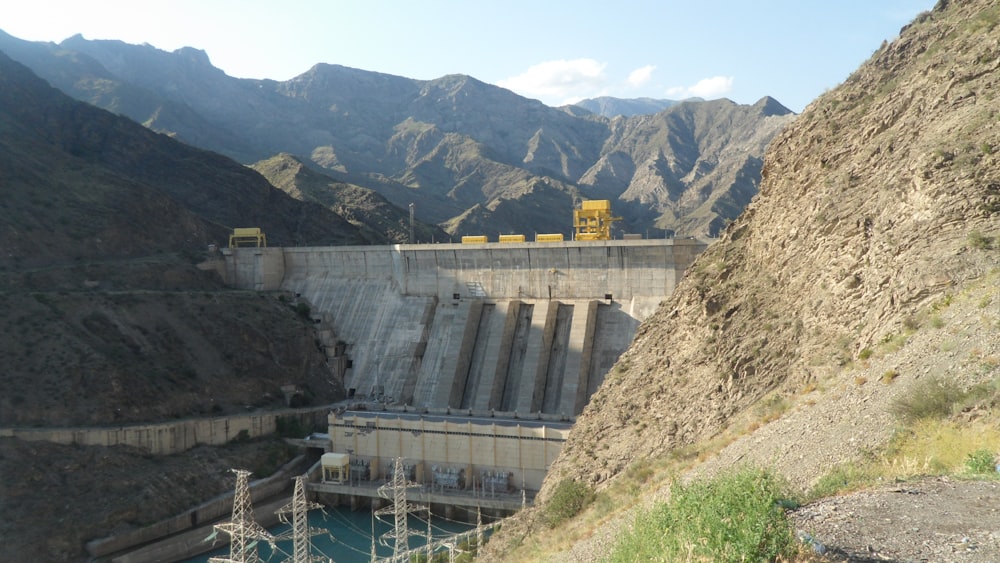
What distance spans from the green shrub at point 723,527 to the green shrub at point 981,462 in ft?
12.6

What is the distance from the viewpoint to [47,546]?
33.9m

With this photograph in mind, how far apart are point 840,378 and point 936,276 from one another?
293cm

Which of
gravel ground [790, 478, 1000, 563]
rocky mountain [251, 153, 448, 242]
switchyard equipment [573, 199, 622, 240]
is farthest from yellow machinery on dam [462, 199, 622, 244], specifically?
gravel ground [790, 478, 1000, 563]

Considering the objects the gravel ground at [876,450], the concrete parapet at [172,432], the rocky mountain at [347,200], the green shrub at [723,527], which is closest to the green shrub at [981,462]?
the gravel ground at [876,450]

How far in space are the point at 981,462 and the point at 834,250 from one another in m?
10.5

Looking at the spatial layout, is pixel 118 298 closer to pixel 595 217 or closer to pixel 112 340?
pixel 112 340

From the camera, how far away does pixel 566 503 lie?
20922 millimetres

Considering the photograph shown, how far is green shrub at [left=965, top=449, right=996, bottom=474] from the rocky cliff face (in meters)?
5.37

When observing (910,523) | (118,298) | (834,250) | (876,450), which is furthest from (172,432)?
(910,523)

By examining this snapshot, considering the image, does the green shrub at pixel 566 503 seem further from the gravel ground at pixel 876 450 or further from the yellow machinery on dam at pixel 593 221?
the yellow machinery on dam at pixel 593 221

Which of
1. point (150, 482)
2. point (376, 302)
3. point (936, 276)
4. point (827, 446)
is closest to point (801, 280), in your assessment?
point (936, 276)

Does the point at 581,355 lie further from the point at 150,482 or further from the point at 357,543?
the point at 150,482

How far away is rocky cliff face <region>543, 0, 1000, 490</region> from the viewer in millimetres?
17984

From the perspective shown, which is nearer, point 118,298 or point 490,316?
point 118,298
